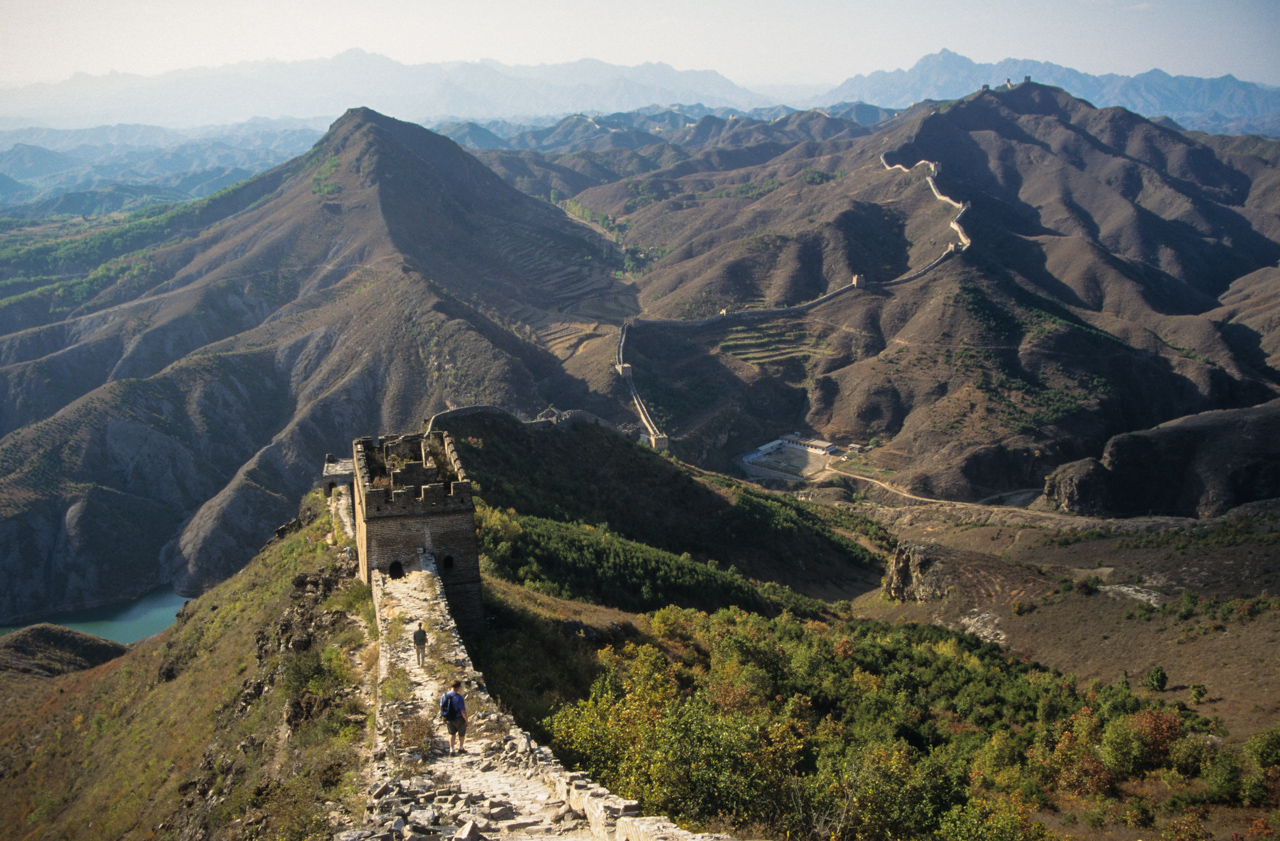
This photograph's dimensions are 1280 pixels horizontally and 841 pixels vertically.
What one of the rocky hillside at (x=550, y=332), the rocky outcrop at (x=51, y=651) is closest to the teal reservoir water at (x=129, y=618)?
the rocky hillside at (x=550, y=332)

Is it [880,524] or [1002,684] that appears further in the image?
[880,524]

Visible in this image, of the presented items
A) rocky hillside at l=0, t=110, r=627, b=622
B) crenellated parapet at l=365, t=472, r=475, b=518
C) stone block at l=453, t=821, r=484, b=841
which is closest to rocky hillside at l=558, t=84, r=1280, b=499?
rocky hillside at l=0, t=110, r=627, b=622

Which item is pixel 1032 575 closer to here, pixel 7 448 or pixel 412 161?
pixel 7 448

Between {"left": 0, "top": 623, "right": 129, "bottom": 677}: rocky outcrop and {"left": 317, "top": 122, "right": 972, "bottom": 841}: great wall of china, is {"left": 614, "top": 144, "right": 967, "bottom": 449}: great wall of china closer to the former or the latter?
{"left": 0, "top": 623, "right": 129, "bottom": 677}: rocky outcrop

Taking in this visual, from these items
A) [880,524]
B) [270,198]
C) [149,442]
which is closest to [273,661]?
[880,524]

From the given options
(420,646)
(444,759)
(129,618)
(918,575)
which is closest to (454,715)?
(444,759)

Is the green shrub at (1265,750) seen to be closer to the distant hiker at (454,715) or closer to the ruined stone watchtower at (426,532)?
the distant hiker at (454,715)
